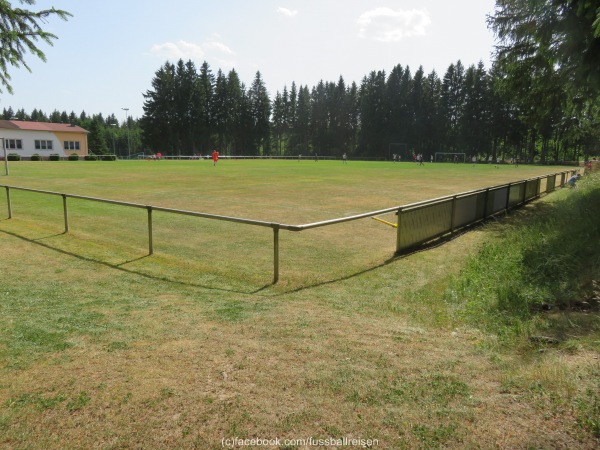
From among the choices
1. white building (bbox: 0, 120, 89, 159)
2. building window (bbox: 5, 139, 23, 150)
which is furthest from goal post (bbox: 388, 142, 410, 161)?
building window (bbox: 5, 139, 23, 150)

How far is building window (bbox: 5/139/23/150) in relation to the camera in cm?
6725

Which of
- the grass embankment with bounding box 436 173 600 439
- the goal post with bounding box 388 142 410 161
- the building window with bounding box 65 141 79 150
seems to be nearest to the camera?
the grass embankment with bounding box 436 173 600 439

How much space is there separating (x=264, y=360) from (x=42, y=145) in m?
81.6

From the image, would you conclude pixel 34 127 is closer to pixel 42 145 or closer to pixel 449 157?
pixel 42 145

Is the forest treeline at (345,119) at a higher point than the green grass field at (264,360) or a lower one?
higher

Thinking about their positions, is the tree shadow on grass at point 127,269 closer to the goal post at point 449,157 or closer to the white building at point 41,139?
the white building at point 41,139

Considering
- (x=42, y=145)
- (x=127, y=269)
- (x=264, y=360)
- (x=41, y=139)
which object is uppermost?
(x=41, y=139)

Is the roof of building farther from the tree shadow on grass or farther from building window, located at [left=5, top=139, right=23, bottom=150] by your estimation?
the tree shadow on grass

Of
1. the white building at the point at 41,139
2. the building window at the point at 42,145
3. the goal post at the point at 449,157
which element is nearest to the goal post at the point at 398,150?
the goal post at the point at 449,157

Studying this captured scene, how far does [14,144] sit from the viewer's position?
6788 centimetres

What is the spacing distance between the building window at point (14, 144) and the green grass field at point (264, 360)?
7068 centimetres

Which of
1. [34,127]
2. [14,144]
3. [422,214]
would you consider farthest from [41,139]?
[422,214]

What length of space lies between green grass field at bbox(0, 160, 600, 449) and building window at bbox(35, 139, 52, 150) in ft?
241

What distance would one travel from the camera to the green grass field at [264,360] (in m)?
3.02
